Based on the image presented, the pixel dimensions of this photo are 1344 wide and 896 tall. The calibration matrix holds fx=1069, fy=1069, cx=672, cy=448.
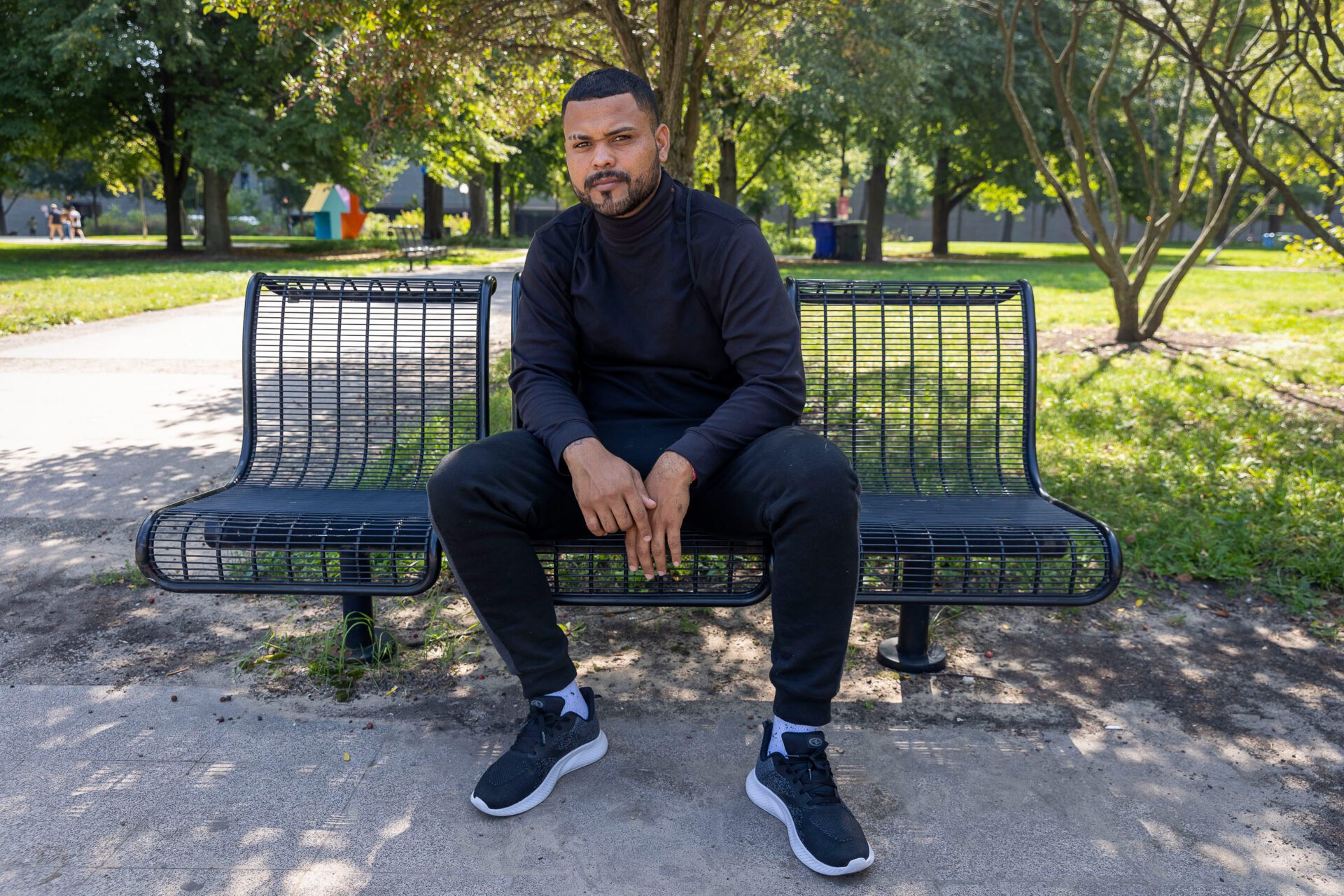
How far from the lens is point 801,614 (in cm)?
252

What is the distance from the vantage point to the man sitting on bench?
99.1 inches

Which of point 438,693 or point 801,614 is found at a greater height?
point 801,614

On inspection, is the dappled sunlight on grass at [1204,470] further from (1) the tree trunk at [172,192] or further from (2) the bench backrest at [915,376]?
(1) the tree trunk at [172,192]

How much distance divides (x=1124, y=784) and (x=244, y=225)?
2584 inches

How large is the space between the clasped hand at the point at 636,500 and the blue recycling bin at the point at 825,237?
28503 millimetres

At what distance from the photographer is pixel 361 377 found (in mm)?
3934

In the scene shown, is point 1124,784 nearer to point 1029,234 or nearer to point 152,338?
point 152,338

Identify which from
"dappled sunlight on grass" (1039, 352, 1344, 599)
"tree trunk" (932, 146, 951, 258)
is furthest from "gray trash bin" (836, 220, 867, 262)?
"dappled sunlight on grass" (1039, 352, 1344, 599)

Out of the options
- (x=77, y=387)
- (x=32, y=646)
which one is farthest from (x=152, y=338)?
(x=32, y=646)

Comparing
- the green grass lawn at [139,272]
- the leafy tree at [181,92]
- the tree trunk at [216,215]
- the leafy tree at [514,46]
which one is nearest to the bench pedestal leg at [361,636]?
the leafy tree at [514,46]

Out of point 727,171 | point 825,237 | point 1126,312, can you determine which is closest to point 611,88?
point 1126,312

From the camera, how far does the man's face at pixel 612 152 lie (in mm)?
2910

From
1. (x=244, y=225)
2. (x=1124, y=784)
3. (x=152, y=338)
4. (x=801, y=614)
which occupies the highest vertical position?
(x=244, y=225)

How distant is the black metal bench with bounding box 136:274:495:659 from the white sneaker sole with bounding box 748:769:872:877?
100 centimetres
